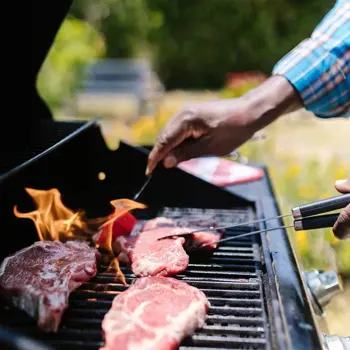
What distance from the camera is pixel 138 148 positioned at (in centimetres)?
312

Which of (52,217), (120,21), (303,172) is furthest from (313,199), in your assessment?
(120,21)

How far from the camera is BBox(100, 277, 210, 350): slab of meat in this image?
168 centimetres

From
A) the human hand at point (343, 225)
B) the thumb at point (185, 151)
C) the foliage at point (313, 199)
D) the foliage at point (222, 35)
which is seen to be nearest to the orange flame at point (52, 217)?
the thumb at point (185, 151)

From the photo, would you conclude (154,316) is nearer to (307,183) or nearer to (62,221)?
(62,221)

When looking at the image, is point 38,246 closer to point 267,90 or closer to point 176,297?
point 176,297

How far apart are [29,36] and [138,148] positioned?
3.07ft

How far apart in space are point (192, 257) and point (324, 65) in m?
1.34

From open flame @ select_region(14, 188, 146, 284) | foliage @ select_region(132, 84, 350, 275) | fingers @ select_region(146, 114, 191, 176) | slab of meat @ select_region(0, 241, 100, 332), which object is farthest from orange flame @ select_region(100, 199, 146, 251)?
foliage @ select_region(132, 84, 350, 275)

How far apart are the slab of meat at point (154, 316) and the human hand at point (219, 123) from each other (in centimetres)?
84

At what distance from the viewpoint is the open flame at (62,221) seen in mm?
2521

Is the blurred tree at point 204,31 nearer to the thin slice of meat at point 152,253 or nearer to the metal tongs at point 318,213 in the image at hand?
the thin slice of meat at point 152,253

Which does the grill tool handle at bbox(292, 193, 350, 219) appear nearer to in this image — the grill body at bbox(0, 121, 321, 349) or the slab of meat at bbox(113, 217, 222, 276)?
the grill body at bbox(0, 121, 321, 349)

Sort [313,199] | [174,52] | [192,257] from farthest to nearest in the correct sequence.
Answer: [174,52] < [313,199] < [192,257]

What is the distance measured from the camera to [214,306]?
2.00 meters
